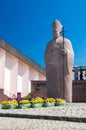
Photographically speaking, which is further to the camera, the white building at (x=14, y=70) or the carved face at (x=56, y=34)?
the white building at (x=14, y=70)

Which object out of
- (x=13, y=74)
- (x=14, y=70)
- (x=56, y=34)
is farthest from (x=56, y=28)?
(x=14, y=70)

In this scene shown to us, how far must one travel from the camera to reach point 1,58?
3259cm

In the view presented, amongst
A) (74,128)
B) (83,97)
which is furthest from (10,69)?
(74,128)

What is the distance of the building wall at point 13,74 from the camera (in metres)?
32.8

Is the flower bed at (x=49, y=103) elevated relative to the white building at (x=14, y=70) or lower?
lower

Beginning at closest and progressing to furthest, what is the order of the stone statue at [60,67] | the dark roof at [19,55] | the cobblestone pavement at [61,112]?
the cobblestone pavement at [61,112] < the stone statue at [60,67] < the dark roof at [19,55]

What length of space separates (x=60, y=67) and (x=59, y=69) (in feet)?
0.42

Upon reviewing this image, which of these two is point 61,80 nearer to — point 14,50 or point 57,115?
point 57,115

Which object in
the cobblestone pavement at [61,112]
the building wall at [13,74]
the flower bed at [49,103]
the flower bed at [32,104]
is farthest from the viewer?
the building wall at [13,74]

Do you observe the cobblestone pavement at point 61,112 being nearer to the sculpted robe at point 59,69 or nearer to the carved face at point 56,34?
the sculpted robe at point 59,69

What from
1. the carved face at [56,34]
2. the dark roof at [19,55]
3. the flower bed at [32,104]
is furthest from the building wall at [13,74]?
the flower bed at [32,104]

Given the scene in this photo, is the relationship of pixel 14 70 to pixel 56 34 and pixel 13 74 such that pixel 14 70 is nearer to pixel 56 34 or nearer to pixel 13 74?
pixel 13 74

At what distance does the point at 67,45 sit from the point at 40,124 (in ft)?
27.3

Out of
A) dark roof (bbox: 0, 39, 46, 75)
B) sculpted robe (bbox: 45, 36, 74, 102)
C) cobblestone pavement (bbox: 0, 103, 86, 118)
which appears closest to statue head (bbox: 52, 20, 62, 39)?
sculpted robe (bbox: 45, 36, 74, 102)
